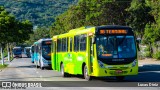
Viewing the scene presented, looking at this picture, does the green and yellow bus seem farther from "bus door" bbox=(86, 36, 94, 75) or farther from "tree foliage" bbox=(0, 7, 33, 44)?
"tree foliage" bbox=(0, 7, 33, 44)

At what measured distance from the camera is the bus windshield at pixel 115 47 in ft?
67.8

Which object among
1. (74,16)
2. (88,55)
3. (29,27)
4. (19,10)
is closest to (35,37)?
(19,10)

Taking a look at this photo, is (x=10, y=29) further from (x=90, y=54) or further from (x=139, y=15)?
(x=90, y=54)

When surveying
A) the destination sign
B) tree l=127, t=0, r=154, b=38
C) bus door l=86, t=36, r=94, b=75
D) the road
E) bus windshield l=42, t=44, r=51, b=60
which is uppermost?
tree l=127, t=0, r=154, b=38

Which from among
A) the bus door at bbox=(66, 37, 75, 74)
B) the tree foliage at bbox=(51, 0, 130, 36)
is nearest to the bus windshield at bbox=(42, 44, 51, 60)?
the bus door at bbox=(66, 37, 75, 74)

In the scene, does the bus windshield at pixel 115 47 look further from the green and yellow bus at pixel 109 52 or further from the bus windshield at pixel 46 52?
the bus windshield at pixel 46 52

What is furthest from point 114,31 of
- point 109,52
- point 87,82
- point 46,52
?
point 46,52

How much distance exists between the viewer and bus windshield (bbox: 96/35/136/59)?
20672 millimetres

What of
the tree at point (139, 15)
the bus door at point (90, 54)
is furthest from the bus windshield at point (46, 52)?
the tree at point (139, 15)

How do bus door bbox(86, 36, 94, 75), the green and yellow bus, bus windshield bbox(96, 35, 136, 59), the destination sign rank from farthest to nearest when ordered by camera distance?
bus door bbox(86, 36, 94, 75), the destination sign, bus windshield bbox(96, 35, 136, 59), the green and yellow bus

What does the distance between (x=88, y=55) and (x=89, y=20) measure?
39.1m

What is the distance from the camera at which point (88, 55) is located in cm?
2162

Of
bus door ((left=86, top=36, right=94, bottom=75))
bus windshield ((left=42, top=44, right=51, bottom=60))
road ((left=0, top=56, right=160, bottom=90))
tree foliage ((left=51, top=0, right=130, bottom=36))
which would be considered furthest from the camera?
tree foliage ((left=51, top=0, right=130, bottom=36))

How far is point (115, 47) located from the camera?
2081cm
